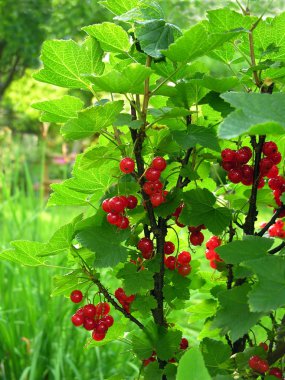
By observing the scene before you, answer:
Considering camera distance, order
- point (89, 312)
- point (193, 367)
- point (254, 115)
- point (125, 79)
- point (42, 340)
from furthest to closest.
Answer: point (42, 340), point (89, 312), point (125, 79), point (254, 115), point (193, 367)

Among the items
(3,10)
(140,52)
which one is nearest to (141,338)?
(140,52)

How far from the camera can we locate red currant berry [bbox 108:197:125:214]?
85 cm

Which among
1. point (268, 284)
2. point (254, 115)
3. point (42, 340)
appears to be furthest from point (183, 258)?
point (42, 340)

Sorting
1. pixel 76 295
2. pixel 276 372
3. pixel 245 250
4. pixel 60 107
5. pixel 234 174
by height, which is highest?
pixel 60 107

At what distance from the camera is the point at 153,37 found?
81 cm

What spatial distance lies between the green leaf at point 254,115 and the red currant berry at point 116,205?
0.27 meters

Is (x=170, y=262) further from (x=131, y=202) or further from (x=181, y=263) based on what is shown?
(x=131, y=202)

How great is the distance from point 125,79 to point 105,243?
10.0 inches

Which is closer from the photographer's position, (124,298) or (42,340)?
(124,298)

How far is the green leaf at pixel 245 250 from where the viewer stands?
783mm

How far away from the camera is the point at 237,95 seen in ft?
2.15

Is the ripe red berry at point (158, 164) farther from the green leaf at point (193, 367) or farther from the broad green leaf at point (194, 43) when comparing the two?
the green leaf at point (193, 367)

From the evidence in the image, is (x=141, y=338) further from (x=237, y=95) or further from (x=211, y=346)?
(x=237, y=95)

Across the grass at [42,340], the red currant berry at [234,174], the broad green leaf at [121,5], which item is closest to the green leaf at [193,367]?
the red currant berry at [234,174]
